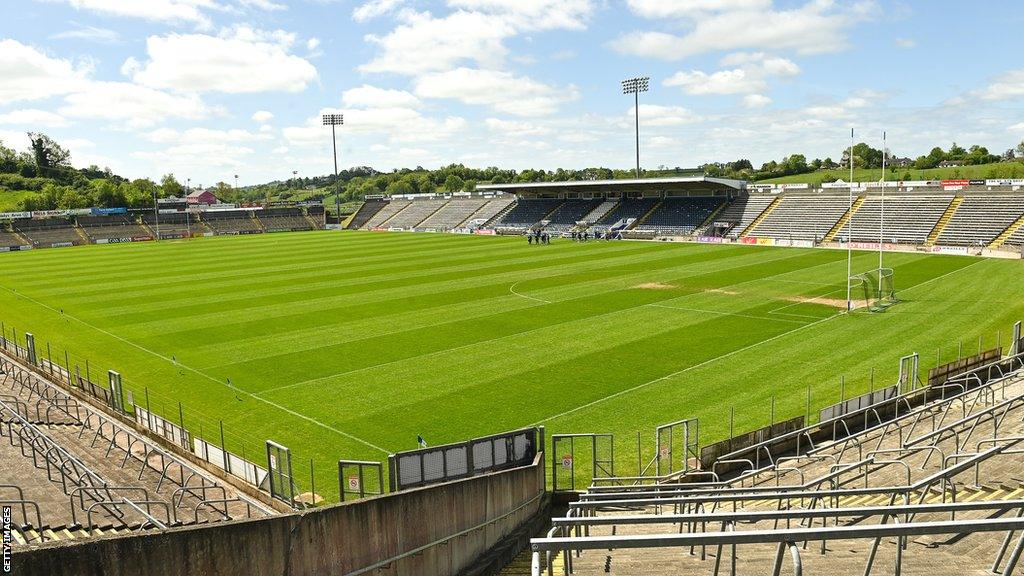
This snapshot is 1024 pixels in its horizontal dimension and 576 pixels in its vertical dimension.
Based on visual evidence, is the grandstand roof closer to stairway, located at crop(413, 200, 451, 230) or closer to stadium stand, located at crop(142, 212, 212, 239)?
stairway, located at crop(413, 200, 451, 230)

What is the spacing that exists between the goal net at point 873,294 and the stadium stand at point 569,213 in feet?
171

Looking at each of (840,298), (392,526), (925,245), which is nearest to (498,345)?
(392,526)

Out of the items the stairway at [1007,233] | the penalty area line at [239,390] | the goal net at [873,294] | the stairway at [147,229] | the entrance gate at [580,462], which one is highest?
the stairway at [147,229]

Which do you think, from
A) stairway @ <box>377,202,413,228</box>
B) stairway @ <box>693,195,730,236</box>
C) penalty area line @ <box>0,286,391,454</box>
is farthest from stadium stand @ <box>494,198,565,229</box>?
penalty area line @ <box>0,286,391,454</box>

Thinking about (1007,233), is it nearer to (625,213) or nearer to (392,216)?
(625,213)

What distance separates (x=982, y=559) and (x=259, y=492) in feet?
41.8

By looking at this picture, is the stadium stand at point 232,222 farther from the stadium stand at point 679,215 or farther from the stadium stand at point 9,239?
the stadium stand at point 679,215

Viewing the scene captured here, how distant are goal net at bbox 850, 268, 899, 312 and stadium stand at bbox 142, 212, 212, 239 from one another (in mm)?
98366

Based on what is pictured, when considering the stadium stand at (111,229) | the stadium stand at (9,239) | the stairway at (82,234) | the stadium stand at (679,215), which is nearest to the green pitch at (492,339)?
the stadium stand at (679,215)

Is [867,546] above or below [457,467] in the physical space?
above

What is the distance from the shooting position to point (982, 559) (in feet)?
24.6

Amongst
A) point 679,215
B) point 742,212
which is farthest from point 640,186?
point 742,212

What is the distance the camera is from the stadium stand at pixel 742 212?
76625mm

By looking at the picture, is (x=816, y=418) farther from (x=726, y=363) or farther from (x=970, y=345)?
(x=970, y=345)
